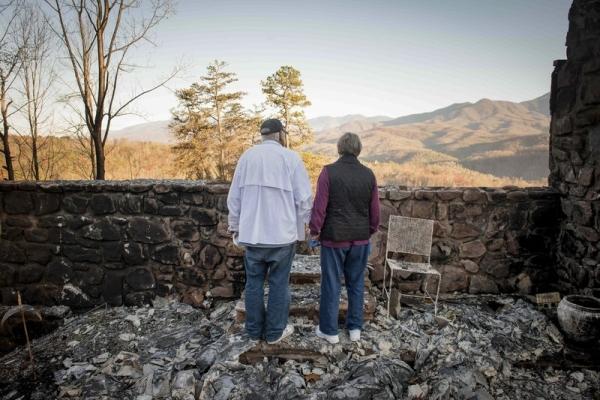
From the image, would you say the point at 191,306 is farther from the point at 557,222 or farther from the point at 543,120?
the point at 543,120

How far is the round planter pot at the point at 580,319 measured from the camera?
9.86 feet

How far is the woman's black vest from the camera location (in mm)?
2736

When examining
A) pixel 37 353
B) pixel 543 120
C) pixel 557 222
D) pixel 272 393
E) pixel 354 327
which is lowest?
pixel 37 353

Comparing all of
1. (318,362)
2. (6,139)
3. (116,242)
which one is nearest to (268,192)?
(318,362)

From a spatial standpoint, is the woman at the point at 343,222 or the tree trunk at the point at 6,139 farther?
the tree trunk at the point at 6,139

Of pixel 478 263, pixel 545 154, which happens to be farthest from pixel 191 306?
pixel 545 154

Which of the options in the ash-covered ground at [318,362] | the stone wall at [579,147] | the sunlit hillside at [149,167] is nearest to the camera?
the ash-covered ground at [318,362]

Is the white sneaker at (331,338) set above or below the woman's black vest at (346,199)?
below

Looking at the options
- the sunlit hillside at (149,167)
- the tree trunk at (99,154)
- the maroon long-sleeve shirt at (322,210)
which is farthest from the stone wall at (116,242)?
the sunlit hillside at (149,167)

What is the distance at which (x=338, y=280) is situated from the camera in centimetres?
287

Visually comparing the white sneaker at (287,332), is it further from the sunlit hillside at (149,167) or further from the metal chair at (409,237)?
the sunlit hillside at (149,167)

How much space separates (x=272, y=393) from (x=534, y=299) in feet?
11.8

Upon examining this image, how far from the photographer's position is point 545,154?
39438 mm

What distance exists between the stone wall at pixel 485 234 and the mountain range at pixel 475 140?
1492cm
